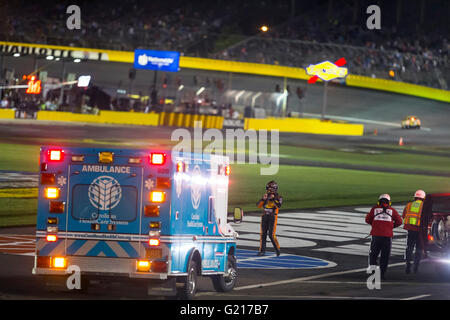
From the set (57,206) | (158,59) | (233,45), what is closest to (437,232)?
(57,206)

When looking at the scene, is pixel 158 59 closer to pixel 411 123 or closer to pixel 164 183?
pixel 411 123

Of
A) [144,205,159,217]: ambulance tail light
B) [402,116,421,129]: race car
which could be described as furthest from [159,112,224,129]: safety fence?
[144,205,159,217]: ambulance tail light

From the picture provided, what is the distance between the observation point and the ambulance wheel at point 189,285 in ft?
39.9

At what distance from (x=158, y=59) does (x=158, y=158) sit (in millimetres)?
71733

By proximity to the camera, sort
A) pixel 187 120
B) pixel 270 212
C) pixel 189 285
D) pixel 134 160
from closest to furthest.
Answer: pixel 134 160 < pixel 189 285 < pixel 270 212 < pixel 187 120

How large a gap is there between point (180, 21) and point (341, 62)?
1148 inches

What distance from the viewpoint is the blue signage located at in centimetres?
8294

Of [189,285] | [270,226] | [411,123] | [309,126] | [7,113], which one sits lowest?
[189,285]

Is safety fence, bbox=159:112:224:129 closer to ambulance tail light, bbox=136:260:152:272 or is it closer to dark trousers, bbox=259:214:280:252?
dark trousers, bbox=259:214:280:252

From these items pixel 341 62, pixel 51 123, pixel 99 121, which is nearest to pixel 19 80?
pixel 99 121

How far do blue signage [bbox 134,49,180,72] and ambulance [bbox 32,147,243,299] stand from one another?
7086cm

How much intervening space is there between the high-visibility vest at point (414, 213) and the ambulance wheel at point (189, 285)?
5.93m

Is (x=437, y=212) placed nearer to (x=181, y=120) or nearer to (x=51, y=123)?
(x=51, y=123)

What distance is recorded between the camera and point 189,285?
12.3 meters
